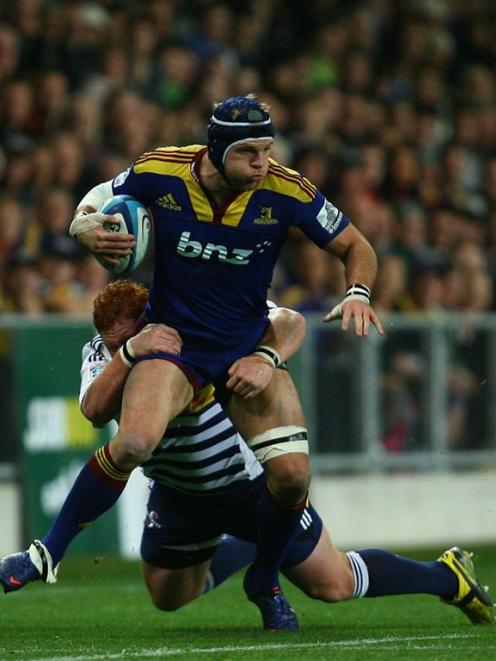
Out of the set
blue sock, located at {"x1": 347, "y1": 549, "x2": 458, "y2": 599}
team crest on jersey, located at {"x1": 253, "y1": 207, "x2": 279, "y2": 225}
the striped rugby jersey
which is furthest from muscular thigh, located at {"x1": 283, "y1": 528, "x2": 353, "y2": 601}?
team crest on jersey, located at {"x1": 253, "y1": 207, "x2": 279, "y2": 225}

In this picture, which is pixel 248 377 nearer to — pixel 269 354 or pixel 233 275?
pixel 269 354

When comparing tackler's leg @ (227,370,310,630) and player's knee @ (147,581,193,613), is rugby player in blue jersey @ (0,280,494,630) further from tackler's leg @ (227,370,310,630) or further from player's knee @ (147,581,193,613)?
tackler's leg @ (227,370,310,630)

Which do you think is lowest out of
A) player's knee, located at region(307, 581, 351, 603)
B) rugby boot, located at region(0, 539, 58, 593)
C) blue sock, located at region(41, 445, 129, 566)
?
player's knee, located at region(307, 581, 351, 603)

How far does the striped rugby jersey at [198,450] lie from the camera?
23.1ft

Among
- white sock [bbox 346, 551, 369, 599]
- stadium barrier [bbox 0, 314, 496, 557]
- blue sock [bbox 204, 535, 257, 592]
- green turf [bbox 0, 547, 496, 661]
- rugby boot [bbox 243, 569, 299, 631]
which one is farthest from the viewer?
stadium barrier [bbox 0, 314, 496, 557]

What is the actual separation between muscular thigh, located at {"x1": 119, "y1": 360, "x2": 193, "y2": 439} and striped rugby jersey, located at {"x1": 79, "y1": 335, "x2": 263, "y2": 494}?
0.20m

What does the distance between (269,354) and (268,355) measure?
13mm

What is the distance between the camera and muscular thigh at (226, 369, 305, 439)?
6.86 metres

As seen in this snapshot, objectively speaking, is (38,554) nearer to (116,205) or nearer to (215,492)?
(215,492)

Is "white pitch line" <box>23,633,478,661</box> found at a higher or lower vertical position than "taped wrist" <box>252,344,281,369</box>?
lower

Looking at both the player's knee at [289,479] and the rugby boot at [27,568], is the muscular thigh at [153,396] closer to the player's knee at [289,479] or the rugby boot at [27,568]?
the player's knee at [289,479]

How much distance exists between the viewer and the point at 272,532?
22.6 feet

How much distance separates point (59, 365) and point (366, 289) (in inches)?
197

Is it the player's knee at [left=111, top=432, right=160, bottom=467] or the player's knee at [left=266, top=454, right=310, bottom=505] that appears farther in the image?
the player's knee at [left=266, top=454, right=310, bottom=505]
